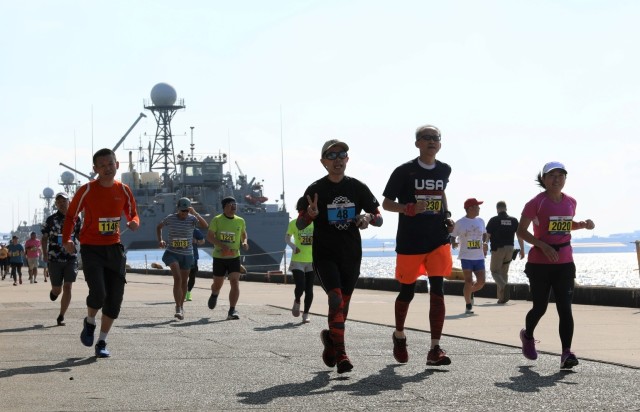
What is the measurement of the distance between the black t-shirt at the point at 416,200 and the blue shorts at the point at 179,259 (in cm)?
640

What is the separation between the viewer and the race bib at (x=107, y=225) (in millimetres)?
9547

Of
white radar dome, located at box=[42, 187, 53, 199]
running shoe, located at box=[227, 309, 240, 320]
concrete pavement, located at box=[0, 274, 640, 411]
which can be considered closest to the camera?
concrete pavement, located at box=[0, 274, 640, 411]

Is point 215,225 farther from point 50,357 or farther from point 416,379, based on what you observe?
point 416,379

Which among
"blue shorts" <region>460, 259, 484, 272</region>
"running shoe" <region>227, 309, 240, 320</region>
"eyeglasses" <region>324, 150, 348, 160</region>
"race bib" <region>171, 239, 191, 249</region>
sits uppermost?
"eyeglasses" <region>324, 150, 348, 160</region>

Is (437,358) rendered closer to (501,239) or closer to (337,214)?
(337,214)

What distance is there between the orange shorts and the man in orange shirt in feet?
7.56

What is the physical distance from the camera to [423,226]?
346 inches

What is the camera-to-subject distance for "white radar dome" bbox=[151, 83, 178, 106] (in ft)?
376

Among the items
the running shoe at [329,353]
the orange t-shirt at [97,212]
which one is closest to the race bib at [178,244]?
the orange t-shirt at [97,212]

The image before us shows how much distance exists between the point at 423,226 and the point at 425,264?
0.99 feet

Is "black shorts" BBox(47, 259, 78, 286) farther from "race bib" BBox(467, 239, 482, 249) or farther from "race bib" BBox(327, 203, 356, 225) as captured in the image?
A: "race bib" BBox(327, 203, 356, 225)

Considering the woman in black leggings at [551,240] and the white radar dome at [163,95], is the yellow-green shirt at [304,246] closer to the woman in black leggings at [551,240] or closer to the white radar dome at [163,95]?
the woman in black leggings at [551,240]

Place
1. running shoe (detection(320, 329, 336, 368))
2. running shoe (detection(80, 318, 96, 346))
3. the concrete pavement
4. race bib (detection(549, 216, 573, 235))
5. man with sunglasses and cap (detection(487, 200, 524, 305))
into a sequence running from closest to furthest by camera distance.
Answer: the concrete pavement < running shoe (detection(320, 329, 336, 368)) < race bib (detection(549, 216, 573, 235)) < running shoe (detection(80, 318, 96, 346)) < man with sunglasses and cap (detection(487, 200, 524, 305))

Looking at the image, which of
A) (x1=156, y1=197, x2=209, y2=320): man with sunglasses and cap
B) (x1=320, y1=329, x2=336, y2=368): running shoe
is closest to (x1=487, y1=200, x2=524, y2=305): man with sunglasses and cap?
(x1=156, y1=197, x2=209, y2=320): man with sunglasses and cap
